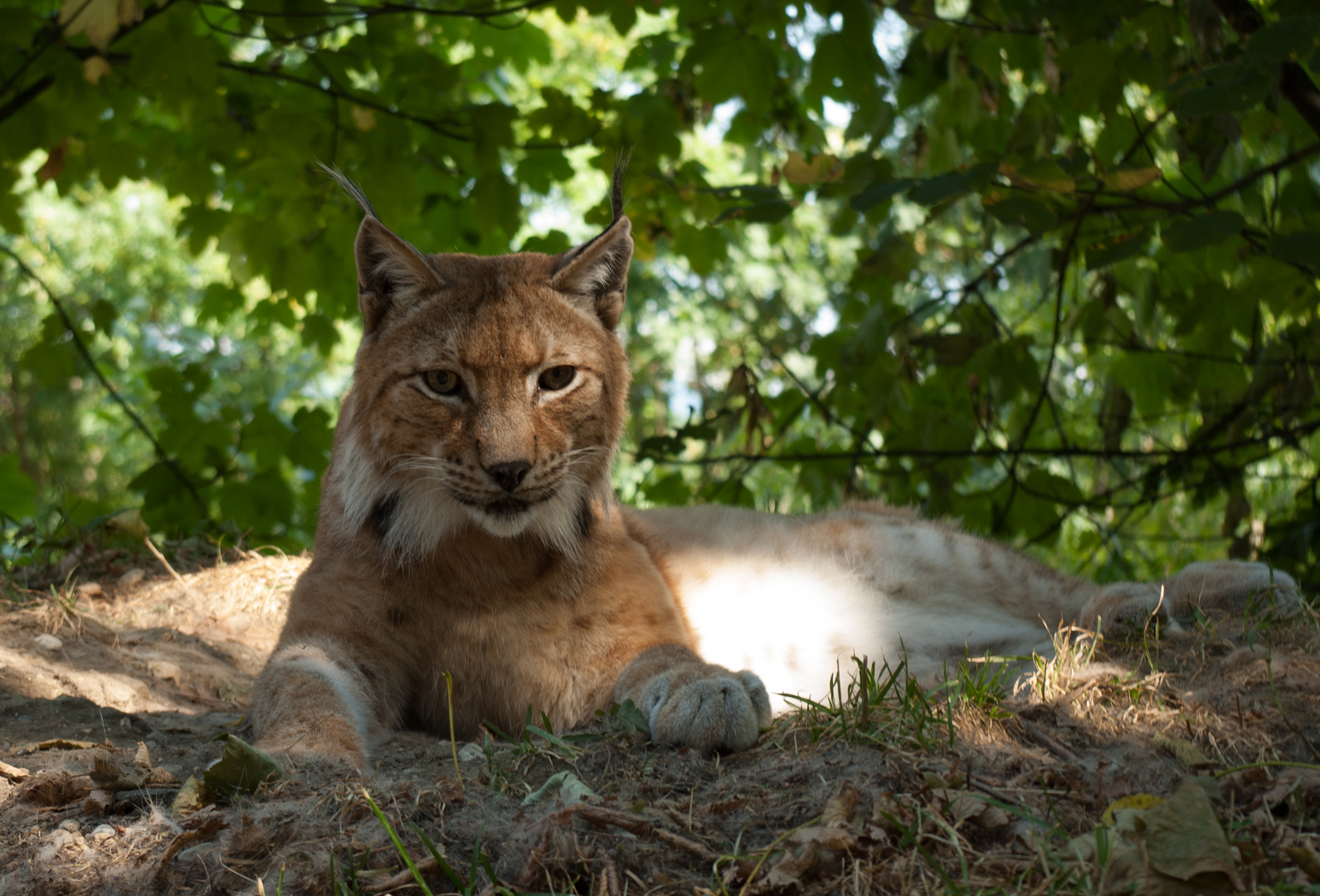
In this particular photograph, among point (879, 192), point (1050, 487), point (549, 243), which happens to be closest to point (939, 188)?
point (879, 192)

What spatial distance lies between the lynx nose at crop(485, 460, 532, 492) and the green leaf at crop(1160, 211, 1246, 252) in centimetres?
227

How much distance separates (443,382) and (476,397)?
133 mm

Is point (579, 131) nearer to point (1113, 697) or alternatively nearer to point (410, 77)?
point (410, 77)

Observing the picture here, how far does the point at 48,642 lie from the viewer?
3.62 m

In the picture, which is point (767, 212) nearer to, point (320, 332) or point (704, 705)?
point (704, 705)

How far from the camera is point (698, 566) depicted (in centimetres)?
394

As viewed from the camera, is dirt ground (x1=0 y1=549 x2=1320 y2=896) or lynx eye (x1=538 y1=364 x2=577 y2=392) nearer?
dirt ground (x1=0 y1=549 x2=1320 y2=896)

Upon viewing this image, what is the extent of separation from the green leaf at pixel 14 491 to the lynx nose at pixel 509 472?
3.39m

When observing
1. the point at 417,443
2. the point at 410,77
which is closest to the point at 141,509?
the point at 410,77

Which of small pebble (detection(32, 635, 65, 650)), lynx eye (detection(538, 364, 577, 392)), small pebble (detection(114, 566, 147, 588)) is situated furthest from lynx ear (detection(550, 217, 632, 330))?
small pebble (detection(114, 566, 147, 588))

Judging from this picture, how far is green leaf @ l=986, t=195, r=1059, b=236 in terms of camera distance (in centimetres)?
362

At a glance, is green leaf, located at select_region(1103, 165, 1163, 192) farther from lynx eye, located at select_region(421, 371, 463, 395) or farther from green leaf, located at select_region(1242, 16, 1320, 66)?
lynx eye, located at select_region(421, 371, 463, 395)

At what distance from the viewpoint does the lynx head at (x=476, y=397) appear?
3012mm

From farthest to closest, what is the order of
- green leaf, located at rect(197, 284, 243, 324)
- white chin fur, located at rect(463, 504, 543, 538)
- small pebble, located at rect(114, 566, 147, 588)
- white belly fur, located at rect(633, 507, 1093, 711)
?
green leaf, located at rect(197, 284, 243, 324), small pebble, located at rect(114, 566, 147, 588), white belly fur, located at rect(633, 507, 1093, 711), white chin fur, located at rect(463, 504, 543, 538)
